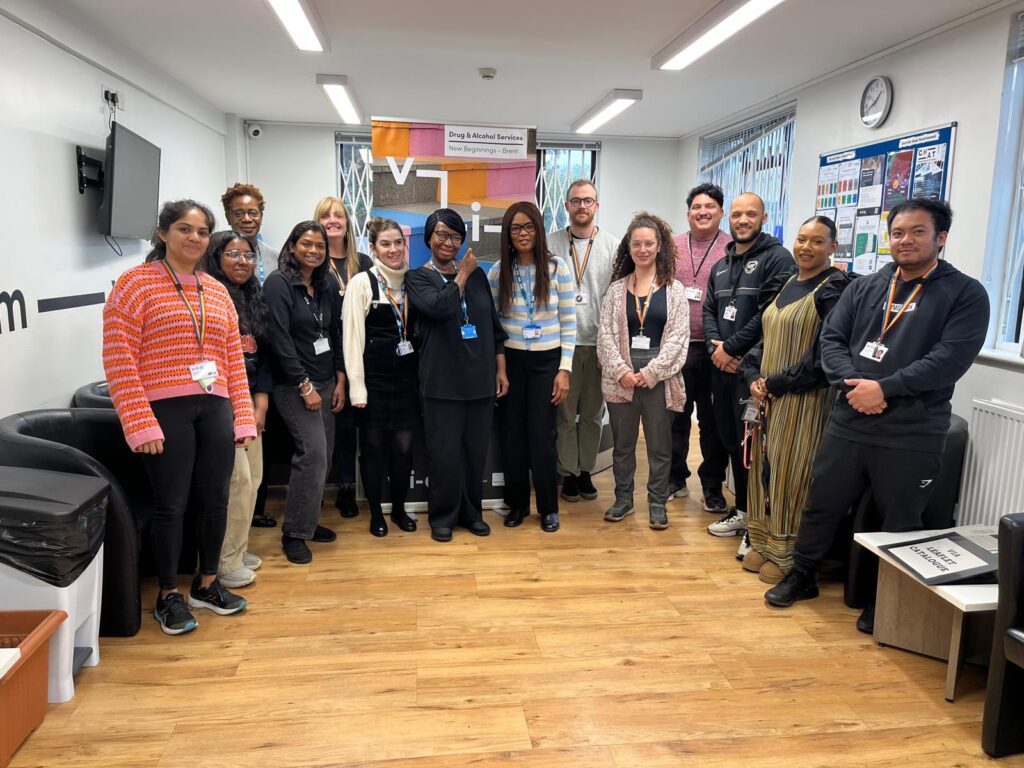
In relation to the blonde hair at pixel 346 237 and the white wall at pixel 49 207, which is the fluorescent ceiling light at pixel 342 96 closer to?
the white wall at pixel 49 207

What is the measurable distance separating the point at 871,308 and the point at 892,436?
0.50 m

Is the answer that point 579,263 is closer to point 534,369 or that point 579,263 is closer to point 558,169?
point 534,369

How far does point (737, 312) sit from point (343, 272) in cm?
215

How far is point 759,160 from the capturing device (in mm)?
6098

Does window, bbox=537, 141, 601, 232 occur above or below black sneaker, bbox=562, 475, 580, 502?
above

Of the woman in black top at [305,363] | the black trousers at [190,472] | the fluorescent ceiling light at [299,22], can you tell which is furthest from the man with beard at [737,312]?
the fluorescent ceiling light at [299,22]

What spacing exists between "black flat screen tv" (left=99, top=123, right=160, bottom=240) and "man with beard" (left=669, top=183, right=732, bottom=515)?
319 centimetres

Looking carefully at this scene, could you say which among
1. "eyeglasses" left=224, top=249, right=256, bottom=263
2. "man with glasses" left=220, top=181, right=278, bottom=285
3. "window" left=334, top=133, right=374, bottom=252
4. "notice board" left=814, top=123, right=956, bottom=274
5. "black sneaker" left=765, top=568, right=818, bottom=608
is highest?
"window" left=334, top=133, right=374, bottom=252

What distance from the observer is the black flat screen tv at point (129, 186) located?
375 cm

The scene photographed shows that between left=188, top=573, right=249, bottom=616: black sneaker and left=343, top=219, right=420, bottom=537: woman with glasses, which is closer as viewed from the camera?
left=188, top=573, right=249, bottom=616: black sneaker

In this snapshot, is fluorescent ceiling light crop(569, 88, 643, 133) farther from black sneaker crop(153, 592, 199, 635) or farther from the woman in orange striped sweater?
black sneaker crop(153, 592, 199, 635)

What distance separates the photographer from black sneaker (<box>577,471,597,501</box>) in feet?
13.3

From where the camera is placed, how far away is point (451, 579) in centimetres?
301

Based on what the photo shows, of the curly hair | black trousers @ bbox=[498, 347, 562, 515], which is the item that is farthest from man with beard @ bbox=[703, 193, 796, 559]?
black trousers @ bbox=[498, 347, 562, 515]
